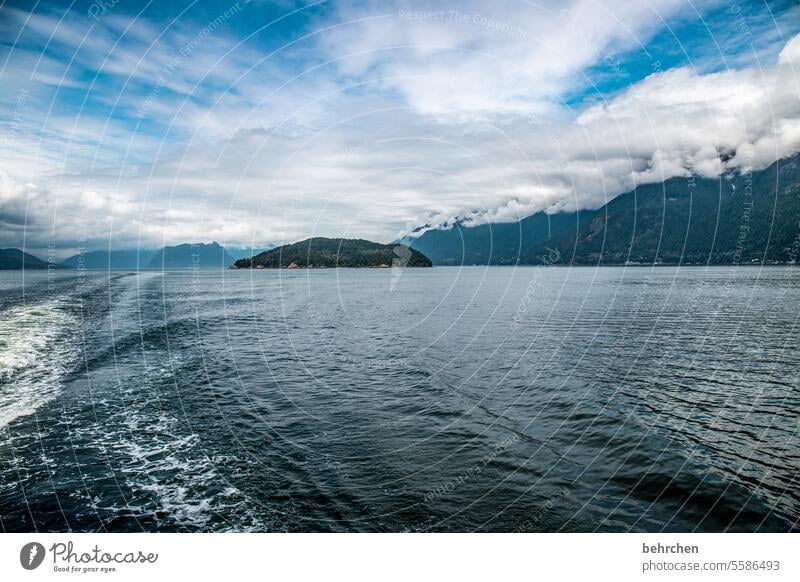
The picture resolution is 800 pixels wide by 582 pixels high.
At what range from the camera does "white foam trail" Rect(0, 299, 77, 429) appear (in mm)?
19734

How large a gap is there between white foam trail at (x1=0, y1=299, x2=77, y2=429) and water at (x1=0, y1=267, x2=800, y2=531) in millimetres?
214

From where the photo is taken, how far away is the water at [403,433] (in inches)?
445

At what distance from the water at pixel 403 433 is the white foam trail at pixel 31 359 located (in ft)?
0.70

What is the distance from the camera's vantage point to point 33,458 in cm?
1393

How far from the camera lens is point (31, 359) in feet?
91.7

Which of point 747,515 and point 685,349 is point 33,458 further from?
point 685,349

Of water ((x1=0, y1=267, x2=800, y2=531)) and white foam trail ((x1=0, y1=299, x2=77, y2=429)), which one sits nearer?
water ((x1=0, y1=267, x2=800, y2=531))

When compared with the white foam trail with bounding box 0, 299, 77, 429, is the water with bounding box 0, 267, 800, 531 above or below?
above

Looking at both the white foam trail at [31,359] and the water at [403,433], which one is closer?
the water at [403,433]

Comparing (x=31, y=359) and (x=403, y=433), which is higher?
(x=403, y=433)

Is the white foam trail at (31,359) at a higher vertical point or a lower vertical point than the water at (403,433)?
lower

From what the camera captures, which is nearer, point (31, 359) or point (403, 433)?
point (403, 433)

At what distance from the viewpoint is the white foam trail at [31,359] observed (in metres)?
19.7

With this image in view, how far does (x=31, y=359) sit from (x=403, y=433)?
91.0ft
